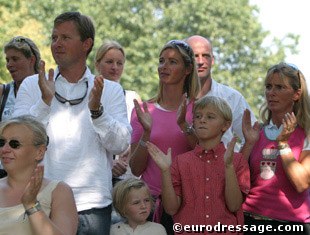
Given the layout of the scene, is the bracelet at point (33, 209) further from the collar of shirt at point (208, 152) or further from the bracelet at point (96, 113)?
the collar of shirt at point (208, 152)

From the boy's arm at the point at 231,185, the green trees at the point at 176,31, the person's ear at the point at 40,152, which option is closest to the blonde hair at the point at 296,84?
the boy's arm at the point at 231,185

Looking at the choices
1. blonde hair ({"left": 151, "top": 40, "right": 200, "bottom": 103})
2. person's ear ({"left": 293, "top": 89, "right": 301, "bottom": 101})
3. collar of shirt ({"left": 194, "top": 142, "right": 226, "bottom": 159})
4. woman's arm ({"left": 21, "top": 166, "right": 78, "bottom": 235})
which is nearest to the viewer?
woman's arm ({"left": 21, "top": 166, "right": 78, "bottom": 235})

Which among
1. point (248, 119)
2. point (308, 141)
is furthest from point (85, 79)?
point (308, 141)

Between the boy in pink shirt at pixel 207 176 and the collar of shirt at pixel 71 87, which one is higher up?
the collar of shirt at pixel 71 87

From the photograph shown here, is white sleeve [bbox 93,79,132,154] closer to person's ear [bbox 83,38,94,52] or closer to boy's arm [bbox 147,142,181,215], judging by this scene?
boy's arm [bbox 147,142,181,215]

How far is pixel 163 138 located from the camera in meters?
6.68

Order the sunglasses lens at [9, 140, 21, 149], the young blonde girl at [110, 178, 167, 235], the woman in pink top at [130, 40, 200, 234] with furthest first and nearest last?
the woman in pink top at [130, 40, 200, 234]
the young blonde girl at [110, 178, 167, 235]
the sunglasses lens at [9, 140, 21, 149]

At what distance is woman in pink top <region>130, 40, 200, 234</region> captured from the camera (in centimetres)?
664

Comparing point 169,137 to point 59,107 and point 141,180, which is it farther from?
point 59,107

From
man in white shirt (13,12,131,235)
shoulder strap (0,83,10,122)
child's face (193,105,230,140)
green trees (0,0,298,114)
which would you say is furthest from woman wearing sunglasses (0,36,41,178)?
green trees (0,0,298,114)

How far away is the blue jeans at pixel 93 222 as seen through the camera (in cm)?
614

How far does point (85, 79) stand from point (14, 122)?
3.04 ft

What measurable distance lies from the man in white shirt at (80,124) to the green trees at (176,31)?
78.4 feet

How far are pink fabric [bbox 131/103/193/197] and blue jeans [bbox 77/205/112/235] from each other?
24.3 inches
